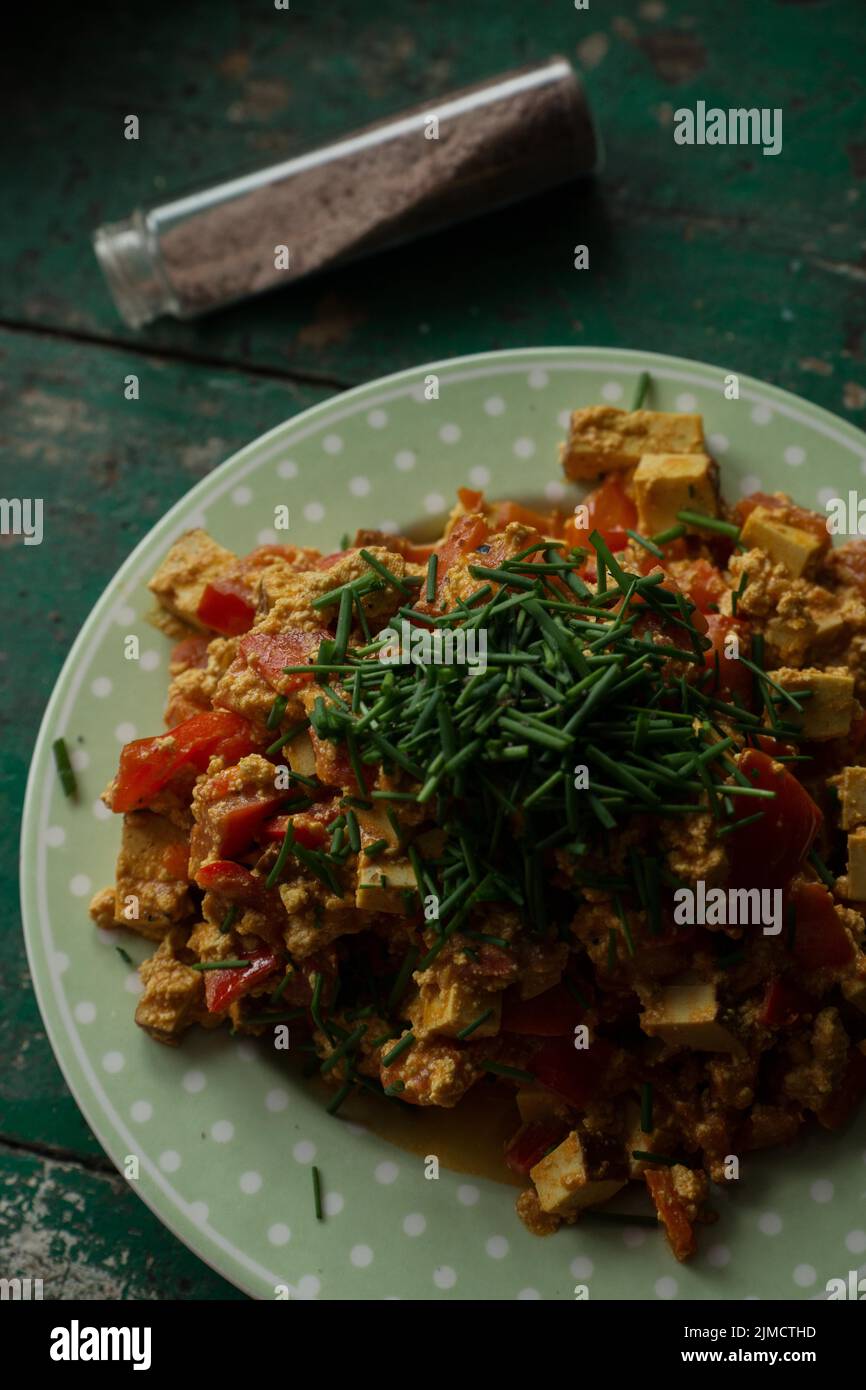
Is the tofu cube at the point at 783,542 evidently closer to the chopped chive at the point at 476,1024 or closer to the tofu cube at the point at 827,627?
the tofu cube at the point at 827,627

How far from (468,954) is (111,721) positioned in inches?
41.5

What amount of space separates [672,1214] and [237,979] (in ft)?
3.14

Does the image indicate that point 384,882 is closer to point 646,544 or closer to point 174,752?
point 174,752

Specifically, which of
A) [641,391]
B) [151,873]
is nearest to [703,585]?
[641,391]

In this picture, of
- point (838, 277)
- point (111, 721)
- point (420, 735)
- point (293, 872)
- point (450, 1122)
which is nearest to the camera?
point (420, 735)

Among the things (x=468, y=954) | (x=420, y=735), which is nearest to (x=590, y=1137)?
(x=468, y=954)

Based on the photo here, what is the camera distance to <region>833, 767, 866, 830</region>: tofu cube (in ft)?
8.57

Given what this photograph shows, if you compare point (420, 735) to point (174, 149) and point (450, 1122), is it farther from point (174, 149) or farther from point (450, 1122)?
point (174, 149)

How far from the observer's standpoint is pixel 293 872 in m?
2.55

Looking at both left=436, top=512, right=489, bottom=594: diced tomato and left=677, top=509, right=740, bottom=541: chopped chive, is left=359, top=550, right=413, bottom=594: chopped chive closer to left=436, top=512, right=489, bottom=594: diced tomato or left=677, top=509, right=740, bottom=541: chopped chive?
left=436, top=512, right=489, bottom=594: diced tomato

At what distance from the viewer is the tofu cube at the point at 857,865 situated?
8.44 ft

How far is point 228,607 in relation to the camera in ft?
9.39

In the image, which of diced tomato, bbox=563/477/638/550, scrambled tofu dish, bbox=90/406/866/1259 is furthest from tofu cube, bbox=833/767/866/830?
diced tomato, bbox=563/477/638/550

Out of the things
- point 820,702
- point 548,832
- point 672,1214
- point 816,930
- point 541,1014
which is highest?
point 820,702
